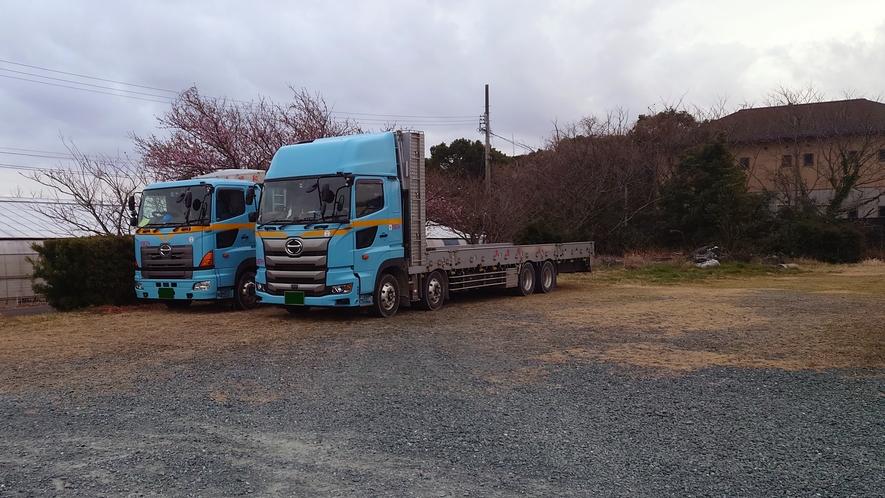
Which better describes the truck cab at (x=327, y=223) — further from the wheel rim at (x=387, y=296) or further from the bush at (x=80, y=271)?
the bush at (x=80, y=271)

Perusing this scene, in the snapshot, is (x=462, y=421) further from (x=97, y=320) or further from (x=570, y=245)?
(x=570, y=245)

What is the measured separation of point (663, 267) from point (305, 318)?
16.1 metres

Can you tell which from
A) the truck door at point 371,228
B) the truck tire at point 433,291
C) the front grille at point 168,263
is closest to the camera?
the truck door at point 371,228

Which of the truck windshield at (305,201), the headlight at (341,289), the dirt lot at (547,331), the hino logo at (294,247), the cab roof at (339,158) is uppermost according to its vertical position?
the cab roof at (339,158)

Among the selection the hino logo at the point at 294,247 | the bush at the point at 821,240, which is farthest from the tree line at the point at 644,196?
the hino logo at the point at 294,247

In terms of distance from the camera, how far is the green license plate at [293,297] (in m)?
12.0

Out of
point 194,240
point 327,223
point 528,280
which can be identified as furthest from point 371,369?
point 528,280

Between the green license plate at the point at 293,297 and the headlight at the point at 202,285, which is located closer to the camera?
the green license plate at the point at 293,297

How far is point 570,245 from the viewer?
1881cm

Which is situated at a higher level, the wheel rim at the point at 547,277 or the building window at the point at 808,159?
the building window at the point at 808,159

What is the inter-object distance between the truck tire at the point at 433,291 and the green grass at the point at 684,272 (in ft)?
31.2

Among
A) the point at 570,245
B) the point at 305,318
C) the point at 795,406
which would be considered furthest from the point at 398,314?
the point at 795,406

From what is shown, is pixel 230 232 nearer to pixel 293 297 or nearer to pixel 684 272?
pixel 293 297

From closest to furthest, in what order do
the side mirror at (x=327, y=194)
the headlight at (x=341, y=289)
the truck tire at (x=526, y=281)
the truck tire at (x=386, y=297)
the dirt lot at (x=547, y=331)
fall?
the dirt lot at (x=547, y=331), the side mirror at (x=327, y=194), the headlight at (x=341, y=289), the truck tire at (x=386, y=297), the truck tire at (x=526, y=281)
